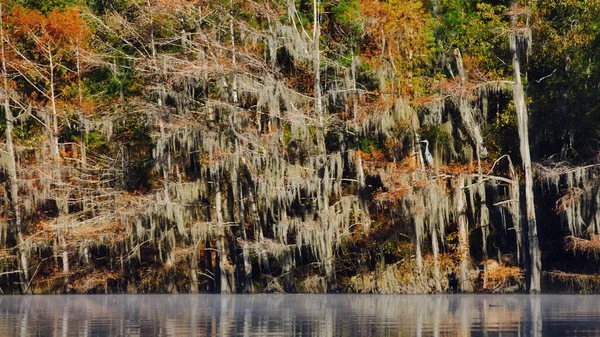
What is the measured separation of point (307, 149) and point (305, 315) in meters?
11.5

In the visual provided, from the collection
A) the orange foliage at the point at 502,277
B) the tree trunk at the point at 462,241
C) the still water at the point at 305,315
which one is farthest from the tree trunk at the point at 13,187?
the orange foliage at the point at 502,277

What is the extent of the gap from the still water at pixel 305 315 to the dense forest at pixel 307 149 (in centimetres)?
274

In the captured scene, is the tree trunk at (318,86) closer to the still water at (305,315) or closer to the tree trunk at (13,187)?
the still water at (305,315)

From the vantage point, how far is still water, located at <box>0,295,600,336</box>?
18.6 m

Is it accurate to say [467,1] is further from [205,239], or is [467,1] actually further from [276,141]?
[205,239]

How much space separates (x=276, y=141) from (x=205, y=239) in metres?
3.45

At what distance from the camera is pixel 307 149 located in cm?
3344

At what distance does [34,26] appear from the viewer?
116 feet

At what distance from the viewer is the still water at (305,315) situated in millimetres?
18609

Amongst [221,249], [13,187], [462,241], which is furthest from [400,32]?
[13,187]

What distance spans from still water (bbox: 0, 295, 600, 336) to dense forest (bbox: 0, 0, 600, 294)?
2.74 metres

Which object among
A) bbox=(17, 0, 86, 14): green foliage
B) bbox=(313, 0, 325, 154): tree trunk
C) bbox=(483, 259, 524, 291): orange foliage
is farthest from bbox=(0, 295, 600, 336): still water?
bbox=(17, 0, 86, 14): green foliage

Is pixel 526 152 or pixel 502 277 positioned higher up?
pixel 526 152

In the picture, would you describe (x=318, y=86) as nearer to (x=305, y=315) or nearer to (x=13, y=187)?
(x=13, y=187)
